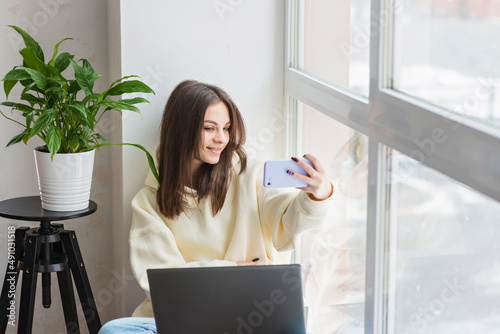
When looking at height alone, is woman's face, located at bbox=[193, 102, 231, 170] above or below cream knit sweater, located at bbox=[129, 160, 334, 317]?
above

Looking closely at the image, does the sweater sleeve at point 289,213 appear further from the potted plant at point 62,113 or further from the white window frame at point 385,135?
the potted plant at point 62,113

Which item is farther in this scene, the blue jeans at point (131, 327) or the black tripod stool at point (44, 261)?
the black tripod stool at point (44, 261)

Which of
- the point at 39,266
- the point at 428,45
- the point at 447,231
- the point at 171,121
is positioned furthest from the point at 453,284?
the point at 39,266

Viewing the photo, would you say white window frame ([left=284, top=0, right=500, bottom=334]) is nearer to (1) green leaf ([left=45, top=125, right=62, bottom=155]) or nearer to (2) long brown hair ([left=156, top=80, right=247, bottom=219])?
(2) long brown hair ([left=156, top=80, right=247, bottom=219])

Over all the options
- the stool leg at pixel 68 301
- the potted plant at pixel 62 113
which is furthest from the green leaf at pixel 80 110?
the stool leg at pixel 68 301

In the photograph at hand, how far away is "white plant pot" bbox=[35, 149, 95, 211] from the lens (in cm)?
204

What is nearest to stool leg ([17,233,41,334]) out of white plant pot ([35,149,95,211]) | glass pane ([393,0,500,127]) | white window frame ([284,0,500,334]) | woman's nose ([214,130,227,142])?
white plant pot ([35,149,95,211])

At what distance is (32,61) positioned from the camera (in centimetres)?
197

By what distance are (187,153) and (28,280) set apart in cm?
60

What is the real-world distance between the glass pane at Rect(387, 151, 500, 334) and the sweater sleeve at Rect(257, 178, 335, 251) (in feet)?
0.87

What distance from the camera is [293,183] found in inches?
70.2

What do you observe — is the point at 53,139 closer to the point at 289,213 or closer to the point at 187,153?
the point at 187,153

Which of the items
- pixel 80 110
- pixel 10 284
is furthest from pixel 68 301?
pixel 80 110

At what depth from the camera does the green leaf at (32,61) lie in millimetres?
1954
